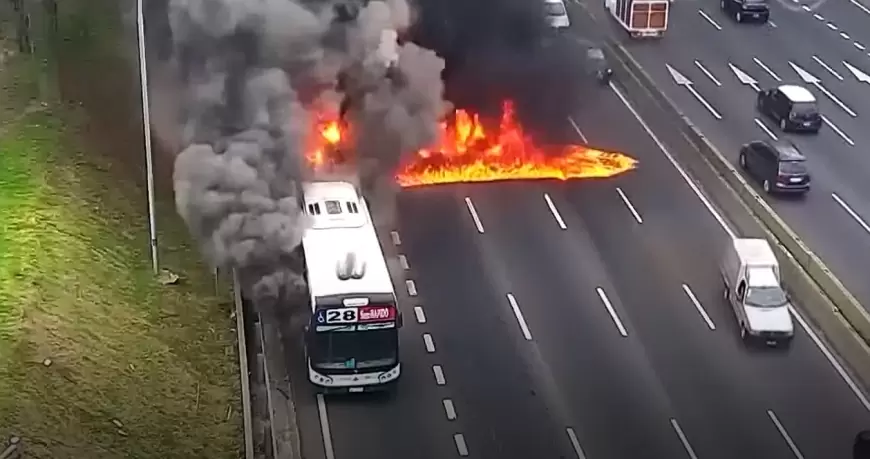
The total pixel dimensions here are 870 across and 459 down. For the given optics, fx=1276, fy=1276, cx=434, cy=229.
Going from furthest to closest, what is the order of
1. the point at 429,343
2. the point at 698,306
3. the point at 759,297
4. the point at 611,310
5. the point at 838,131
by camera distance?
the point at 838,131, the point at 698,306, the point at 611,310, the point at 759,297, the point at 429,343

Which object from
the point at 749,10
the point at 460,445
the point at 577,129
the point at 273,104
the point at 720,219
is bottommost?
the point at 460,445

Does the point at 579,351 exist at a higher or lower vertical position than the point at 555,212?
lower

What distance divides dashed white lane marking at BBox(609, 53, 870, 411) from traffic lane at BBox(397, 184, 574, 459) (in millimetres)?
5896

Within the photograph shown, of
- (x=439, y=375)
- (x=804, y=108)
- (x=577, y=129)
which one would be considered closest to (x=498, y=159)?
(x=577, y=129)

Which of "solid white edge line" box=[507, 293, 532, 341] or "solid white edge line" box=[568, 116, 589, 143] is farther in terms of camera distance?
"solid white edge line" box=[568, 116, 589, 143]

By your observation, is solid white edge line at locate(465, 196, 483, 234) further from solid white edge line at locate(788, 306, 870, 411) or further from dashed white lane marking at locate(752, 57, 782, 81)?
dashed white lane marking at locate(752, 57, 782, 81)

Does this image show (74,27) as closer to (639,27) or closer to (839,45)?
(639,27)

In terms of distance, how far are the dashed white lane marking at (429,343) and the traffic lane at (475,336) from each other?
13 centimetres

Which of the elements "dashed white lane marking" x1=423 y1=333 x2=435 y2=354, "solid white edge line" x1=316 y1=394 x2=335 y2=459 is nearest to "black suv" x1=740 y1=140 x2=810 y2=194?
"dashed white lane marking" x1=423 y1=333 x2=435 y2=354

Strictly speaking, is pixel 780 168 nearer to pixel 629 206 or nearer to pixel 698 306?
pixel 629 206

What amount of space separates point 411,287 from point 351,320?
5.13m

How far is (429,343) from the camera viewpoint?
26.5 metres

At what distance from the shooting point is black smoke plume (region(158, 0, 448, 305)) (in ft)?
88.6

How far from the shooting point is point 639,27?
146ft
